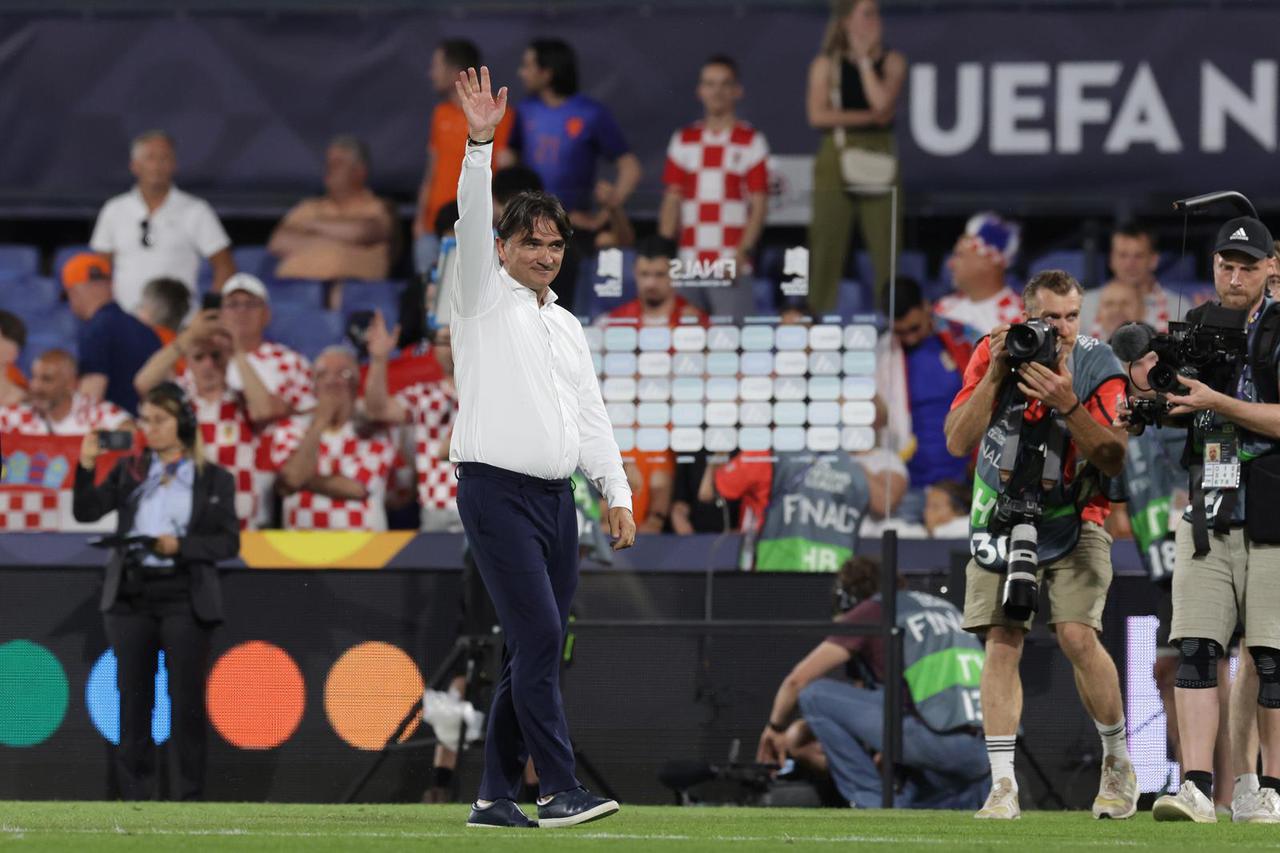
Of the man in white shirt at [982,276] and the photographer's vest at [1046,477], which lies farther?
the man in white shirt at [982,276]

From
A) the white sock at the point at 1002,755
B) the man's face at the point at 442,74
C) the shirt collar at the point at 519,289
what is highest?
the man's face at the point at 442,74

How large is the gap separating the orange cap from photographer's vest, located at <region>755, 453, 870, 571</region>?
5.25 m

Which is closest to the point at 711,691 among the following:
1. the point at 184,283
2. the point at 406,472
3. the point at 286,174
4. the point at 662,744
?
the point at 662,744

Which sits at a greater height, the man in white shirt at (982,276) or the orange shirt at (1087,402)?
the man in white shirt at (982,276)

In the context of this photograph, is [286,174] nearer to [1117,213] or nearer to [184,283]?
[184,283]

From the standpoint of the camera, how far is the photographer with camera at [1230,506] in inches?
289

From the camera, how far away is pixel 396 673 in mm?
10203

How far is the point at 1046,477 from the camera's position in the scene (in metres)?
7.40

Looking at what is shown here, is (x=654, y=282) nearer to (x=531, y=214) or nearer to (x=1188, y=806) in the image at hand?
(x=531, y=214)

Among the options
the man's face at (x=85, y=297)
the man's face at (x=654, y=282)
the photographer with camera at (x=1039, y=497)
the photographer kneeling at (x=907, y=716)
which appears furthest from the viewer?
the man's face at (x=85, y=297)

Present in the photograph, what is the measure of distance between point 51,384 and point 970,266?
17.9ft

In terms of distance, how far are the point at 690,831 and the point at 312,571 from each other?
4.18 meters

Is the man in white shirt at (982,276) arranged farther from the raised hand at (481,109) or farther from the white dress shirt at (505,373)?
the raised hand at (481,109)

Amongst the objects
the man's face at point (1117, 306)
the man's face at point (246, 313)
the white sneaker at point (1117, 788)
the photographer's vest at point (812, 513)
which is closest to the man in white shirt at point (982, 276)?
the man's face at point (1117, 306)
